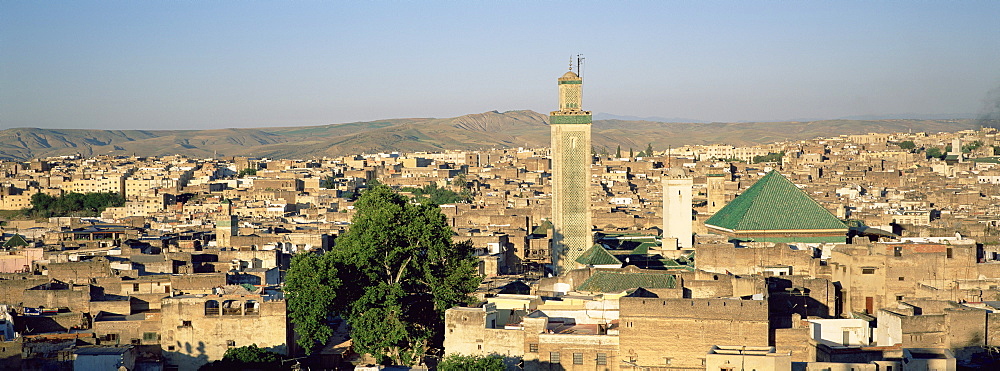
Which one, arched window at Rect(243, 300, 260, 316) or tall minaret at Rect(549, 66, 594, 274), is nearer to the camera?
arched window at Rect(243, 300, 260, 316)

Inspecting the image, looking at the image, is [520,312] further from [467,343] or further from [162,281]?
[162,281]

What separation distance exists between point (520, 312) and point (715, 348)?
413 cm

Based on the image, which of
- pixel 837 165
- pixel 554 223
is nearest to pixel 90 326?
pixel 554 223

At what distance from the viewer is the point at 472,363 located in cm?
1861

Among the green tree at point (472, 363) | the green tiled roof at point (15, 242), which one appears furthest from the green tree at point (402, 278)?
the green tiled roof at point (15, 242)

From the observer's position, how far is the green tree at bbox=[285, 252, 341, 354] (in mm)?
21531

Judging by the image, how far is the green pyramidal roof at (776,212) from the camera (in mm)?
28234

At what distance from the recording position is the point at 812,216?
2839 centimetres

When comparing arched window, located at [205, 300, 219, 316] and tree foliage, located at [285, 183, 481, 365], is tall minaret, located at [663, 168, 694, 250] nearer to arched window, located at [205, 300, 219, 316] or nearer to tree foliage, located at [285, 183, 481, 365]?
tree foliage, located at [285, 183, 481, 365]

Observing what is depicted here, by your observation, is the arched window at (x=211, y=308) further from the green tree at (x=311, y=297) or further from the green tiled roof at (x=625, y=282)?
the green tiled roof at (x=625, y=282)

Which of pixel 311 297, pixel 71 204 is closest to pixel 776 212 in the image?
pixel 311 297

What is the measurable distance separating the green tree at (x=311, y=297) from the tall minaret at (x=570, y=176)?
459 inches

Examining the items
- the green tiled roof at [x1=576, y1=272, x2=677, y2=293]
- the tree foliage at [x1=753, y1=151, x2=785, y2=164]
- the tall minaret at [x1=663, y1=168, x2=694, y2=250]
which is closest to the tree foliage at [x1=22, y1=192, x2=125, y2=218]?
the tall minaret at [x1=663, y1=168, x2=694, y2=250]

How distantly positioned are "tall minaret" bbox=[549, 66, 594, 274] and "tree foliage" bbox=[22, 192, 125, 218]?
128ft
